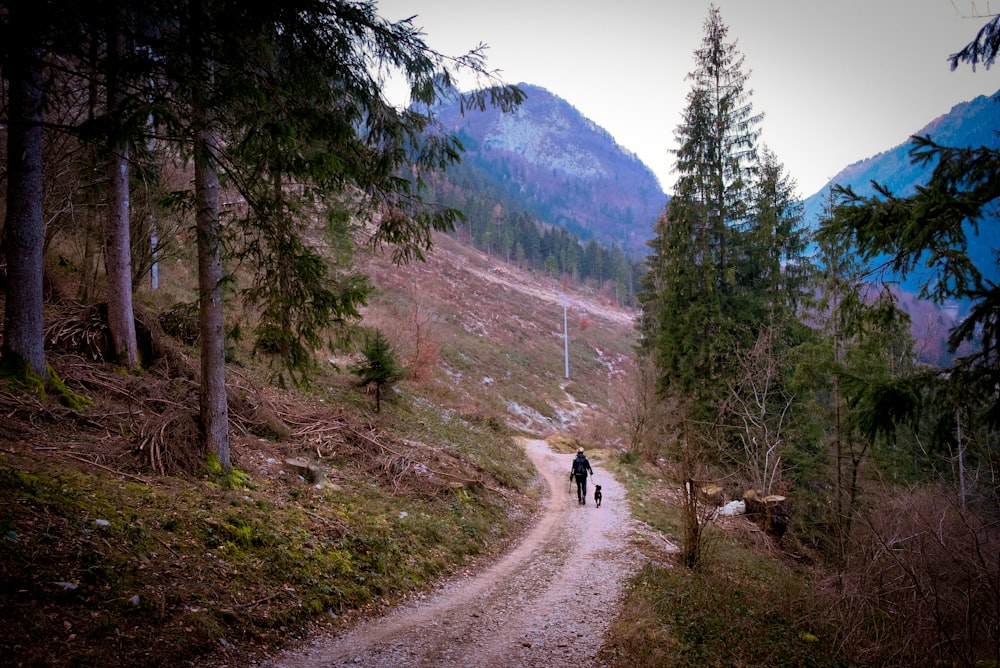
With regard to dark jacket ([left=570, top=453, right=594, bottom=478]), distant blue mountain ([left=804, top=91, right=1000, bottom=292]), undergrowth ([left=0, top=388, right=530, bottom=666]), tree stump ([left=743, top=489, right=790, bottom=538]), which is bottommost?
tree stump ([left=743, top=489, right=790, bottom=538])

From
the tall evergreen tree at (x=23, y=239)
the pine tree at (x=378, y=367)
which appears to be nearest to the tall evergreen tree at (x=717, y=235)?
the pine tree at (x=378, y=367)

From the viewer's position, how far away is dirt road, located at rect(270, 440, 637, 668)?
17.9 feet

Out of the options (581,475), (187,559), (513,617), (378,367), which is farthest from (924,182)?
(378,367)

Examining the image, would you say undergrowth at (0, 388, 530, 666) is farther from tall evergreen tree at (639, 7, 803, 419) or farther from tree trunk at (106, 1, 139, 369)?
tall evergreen tree at (639, 7, 803, 419)

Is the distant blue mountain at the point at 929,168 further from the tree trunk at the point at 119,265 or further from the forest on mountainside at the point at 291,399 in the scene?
the tree trunk at the point at 119,265

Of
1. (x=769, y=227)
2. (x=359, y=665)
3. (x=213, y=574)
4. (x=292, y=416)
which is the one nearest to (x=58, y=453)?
(x=213, y=574)

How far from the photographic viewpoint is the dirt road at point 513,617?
5.45 metres

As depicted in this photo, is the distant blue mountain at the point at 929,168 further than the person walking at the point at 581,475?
No

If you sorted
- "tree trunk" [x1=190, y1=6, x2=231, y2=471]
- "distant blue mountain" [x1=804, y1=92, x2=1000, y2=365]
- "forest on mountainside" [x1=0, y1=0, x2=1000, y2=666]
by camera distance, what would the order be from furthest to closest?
"tree trunk" [x1=190, y1=6, x2=231, y2=471], "distant blue mountain" [x1=804, y1=92, x2=1000, y2=365], "forest on mountainside" [x1=0, y1=0, x2=1000, y2=666]

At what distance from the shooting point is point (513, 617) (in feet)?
22.8

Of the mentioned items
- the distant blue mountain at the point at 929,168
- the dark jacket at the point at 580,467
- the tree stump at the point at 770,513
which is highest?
the distant blue mountain at the point at 929,168

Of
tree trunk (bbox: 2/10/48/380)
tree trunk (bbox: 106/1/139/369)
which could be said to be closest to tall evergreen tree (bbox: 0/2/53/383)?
tree trunk (bbox: 2/10/48/380)

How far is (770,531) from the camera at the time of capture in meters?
13.8

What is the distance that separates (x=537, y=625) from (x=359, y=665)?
266 cm
